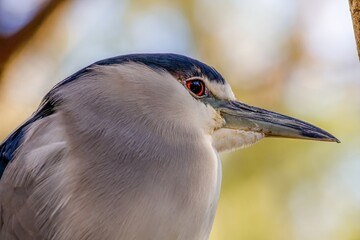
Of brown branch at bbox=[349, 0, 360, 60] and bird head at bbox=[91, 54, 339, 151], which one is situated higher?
brown branch at bbox=[349, 0, 360, 60]

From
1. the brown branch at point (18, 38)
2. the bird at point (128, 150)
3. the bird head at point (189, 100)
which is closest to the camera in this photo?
the bird at point (128, 150)

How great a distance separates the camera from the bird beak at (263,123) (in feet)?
9.23

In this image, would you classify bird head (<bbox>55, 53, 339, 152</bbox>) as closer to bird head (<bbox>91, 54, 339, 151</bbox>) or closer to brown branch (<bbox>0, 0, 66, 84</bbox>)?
bird head (<bbox>91, 54, 339, 151</bbox>)

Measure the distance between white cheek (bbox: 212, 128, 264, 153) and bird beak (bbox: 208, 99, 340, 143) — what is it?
0.02 m

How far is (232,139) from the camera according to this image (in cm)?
281

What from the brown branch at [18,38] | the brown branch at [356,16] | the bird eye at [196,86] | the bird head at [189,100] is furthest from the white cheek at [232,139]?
the brown branch at [18,38]

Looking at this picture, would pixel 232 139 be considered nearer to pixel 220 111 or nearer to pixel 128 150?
pixel 220 111

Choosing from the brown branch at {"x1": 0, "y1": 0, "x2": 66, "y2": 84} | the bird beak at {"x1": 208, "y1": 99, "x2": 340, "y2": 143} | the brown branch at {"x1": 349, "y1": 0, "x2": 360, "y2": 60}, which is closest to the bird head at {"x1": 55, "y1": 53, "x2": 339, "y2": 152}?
the bird beak at {"x1": 208, "y1": 99, "x2": 340, "y2": 143}

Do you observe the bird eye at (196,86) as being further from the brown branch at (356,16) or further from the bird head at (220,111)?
the brown branch at (356,16)

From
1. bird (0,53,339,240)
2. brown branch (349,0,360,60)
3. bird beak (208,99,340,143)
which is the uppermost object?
brown branch (349,0,360,60)

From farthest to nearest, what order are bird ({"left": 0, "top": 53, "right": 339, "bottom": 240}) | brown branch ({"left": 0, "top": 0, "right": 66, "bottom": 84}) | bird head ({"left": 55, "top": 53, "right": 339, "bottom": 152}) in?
brown branch ({"left": 0, "top": 0, "right": 66, "bottom": 84}), bird head ({"left": 55, "top": 53, "right": 339, "bottom": 152}), bird ({"left": 0, "top": 53, "right": 339, "bottom": 240})

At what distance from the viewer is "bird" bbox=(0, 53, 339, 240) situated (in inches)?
95.0

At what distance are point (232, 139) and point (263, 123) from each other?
126 millimetres

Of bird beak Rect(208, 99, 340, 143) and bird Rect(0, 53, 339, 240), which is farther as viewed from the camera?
bird beak Rect(208, 99, 340, 143)
